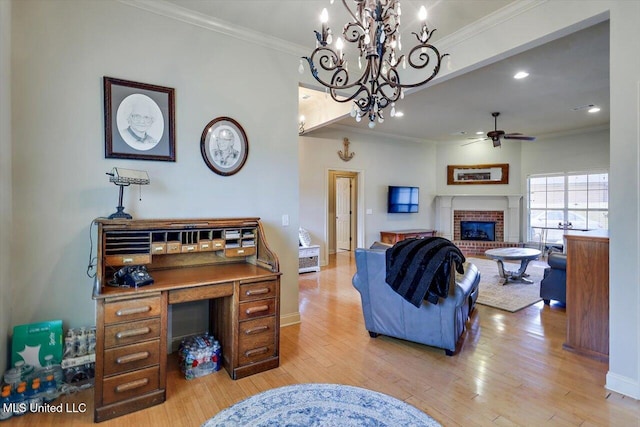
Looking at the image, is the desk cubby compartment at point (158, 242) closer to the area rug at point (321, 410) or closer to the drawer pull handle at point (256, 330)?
the drawer pull handle at point (256, 330)

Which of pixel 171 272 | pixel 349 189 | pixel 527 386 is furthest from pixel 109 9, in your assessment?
pixel 349 189

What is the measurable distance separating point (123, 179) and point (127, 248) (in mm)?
483

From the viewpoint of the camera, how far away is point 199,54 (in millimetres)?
2838

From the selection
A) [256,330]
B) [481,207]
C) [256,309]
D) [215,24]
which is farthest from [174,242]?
[481,207]

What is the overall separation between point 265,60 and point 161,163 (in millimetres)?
1456

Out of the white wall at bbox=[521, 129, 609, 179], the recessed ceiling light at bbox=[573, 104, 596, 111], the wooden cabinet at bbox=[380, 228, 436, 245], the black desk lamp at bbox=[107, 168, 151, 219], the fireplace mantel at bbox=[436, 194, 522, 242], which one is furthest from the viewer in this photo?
the fireplace mantel at bbox=[436, 194, 522, 242]

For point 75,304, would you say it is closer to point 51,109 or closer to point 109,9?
point 51,109

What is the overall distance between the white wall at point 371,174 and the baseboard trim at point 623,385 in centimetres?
488

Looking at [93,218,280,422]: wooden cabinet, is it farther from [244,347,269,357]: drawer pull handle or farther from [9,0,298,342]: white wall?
[9,0,298,342]: white wall

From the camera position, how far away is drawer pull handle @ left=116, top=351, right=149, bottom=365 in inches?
76.4

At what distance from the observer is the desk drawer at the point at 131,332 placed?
1916 millimetres

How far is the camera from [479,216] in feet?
27.6

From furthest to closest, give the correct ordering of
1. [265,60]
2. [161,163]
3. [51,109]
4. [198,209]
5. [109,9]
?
[265,60] → [198,209] → [161,163] → [109,9] → [51,109]

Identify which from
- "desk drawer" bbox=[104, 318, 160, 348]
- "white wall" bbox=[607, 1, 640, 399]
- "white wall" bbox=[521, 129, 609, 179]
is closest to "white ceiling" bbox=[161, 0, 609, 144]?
"white wall" bbox=[521, 129, 609, 179]
